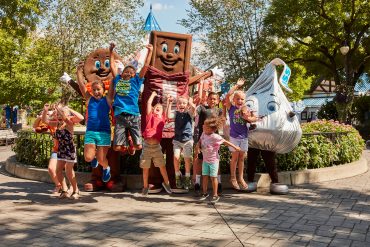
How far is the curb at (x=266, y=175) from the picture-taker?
7555mm

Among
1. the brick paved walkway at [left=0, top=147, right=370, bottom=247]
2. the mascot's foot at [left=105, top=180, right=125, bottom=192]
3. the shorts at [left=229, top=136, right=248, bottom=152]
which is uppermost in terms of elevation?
the shorts at [left=229, top=136, right=248, bottom=152]

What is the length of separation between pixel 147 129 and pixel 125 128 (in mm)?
408

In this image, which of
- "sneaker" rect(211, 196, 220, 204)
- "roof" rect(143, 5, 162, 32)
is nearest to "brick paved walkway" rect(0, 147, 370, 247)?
"sneaker" rect(211, 196, 220, 204)

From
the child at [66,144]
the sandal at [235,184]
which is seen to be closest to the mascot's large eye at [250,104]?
the sandal at [235,184]

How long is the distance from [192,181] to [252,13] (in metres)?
21.2

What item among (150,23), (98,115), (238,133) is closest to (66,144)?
(98,115)

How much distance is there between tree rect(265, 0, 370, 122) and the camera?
2245 centimetres

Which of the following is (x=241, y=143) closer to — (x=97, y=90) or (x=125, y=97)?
(x=125, y=97)

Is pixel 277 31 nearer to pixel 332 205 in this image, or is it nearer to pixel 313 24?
pixel 313 24

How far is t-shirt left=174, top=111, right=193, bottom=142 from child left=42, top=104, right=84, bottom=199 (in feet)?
5.15

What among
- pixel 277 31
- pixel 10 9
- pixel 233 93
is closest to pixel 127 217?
pixel 233 93

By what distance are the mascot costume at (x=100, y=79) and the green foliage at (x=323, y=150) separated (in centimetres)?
326

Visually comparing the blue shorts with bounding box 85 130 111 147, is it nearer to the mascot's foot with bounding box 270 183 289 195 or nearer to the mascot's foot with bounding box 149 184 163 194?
the mascot's foot with bounding box 149 184 163 194

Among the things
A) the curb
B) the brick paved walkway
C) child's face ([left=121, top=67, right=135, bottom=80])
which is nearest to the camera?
the brick paved walkway
